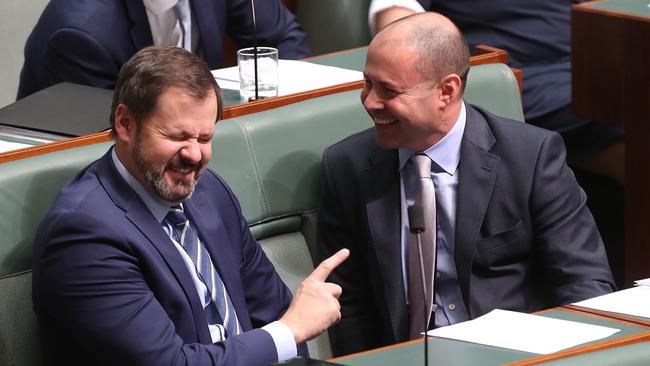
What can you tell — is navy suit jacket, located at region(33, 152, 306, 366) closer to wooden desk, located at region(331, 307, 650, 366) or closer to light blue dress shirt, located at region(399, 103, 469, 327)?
wooden desk, located at region(331, 307, 650, 366)

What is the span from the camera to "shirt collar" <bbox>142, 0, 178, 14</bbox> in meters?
3.06

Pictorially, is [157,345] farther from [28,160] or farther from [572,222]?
[572,222]

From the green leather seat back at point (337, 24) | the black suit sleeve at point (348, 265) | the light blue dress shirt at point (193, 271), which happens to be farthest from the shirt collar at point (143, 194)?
the green leather seat back at point (337, 24)

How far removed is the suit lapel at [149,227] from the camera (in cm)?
200

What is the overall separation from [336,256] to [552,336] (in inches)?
15.0

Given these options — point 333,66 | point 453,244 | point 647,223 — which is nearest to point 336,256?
point 453,244

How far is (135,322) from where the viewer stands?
6.25ft

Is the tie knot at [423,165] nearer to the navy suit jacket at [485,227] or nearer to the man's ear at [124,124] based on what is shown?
the navy suit jacket at [485,227]

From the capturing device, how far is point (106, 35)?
2977 mm

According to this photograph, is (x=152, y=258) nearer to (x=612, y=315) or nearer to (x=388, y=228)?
(x=388, y=228)

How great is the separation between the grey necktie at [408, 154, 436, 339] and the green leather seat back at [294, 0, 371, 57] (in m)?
1.54

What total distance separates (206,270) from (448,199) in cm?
51

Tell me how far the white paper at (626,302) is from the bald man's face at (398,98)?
437mm

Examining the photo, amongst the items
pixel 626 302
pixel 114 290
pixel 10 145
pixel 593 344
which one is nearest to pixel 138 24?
pixel 10 145
